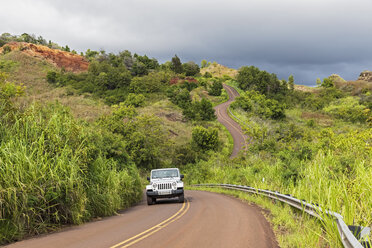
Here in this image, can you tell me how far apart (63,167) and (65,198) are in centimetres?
97

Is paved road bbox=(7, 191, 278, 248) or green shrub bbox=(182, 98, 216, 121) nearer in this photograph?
paved road bbox=(7, 191, 278, 248)

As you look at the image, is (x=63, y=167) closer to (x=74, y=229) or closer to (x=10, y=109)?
(x=74, y=229)

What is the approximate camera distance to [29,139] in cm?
933

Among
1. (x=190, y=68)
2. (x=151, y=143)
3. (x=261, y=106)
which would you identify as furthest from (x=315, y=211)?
(x=190, y=68)

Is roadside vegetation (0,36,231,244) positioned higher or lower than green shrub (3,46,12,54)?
lower

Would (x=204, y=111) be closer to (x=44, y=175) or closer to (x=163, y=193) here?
(x=163, y=193)

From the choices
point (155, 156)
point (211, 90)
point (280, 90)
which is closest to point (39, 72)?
point (211, 90)

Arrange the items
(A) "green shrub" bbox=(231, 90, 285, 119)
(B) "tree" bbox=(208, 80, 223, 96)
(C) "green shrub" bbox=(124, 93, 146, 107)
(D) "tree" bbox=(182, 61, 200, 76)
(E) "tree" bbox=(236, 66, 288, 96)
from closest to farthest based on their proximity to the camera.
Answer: (A) "green shrub" bbox=(231, 90, 285, 119)
(C) "green shrub" bbox=(124, 93, 146, 107)
(B) "tree" bbox=(208, 80, 223, 96)
(E) "tree" bbox=(236, 66, 288, 96)
(D) "tree" bbox=(182, 61, 200, 76)

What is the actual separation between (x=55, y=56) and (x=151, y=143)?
82896mm

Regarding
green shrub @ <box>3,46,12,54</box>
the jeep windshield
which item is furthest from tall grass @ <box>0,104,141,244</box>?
green shrub @ <box>3,46,12,54</box>

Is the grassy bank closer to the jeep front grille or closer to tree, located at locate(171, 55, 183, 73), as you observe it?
the jeep front grille

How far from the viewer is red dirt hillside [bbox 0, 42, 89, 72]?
105 metres

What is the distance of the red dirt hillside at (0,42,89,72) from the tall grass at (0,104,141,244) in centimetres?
10136

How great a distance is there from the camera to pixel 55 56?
10862cm
